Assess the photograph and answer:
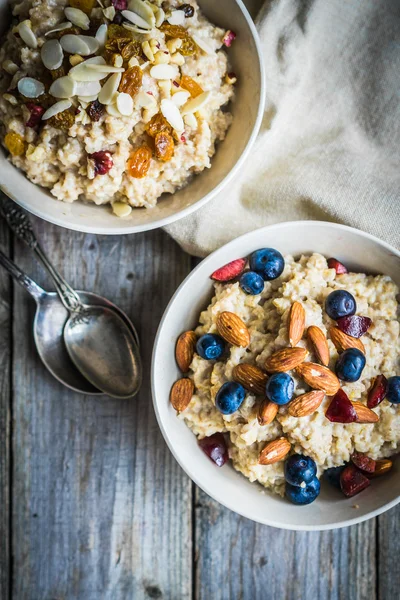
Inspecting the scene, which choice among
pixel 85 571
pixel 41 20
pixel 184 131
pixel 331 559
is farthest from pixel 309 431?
pixel 41 20

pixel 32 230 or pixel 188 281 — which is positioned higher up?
pixel 188 281

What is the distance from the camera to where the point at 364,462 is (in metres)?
1.50

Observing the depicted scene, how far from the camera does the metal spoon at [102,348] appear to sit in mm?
1735

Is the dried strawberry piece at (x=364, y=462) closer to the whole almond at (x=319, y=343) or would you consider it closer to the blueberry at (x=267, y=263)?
the whole almond at (x=319, y=343)

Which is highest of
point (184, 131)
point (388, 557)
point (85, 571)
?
point (184, 131)

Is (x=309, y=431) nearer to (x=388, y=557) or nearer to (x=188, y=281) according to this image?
(x=188, y=281)

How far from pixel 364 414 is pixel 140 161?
32.9 inches

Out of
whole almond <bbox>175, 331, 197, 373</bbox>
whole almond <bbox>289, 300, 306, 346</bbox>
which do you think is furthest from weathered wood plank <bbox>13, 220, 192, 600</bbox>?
whole almond <bbox>289, 300, 306, 346</bbox>

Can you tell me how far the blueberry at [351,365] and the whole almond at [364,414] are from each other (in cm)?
7

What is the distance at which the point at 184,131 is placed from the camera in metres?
1.44

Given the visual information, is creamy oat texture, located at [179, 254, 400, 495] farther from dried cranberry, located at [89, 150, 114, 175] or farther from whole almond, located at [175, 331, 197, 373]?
dried cranberry, located at [89, 150, 114, 175]

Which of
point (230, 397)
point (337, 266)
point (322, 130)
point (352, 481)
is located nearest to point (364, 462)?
point (352, 481)

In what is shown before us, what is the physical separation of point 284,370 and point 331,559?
31.0 inches

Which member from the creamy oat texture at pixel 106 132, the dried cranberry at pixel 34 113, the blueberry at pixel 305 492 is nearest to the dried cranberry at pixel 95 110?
the creamy oat texture at pixel 106 132
